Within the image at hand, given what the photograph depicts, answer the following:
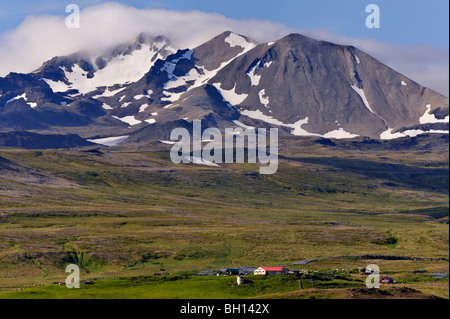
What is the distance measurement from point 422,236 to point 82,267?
86367 millimetres

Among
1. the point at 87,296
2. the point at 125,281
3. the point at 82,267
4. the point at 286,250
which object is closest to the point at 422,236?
the point at 286,250

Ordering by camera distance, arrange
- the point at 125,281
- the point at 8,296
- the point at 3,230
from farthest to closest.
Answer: the point at 3,230
the point at 125,281
the point at 8,296

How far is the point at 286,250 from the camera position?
142375 millimetres

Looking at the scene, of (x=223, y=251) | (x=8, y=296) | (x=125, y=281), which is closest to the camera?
(x=8, y=296)

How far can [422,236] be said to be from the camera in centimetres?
16575

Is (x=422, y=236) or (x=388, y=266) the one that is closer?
(x=388, y=266)

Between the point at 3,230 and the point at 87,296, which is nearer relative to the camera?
the point at 87,296

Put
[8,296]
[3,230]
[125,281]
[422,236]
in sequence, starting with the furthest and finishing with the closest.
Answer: [422,236]
[3,230]
[125,281]
[8,296]
